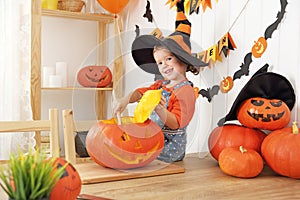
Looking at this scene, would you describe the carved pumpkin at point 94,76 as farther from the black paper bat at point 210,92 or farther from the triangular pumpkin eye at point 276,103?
the triangular pumpkin eye at point 276,103

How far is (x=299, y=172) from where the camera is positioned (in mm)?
1262

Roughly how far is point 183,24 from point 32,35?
3.33 ft

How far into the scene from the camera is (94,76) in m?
2.68

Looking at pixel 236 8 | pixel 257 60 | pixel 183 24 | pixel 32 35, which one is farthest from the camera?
pixel 32 35

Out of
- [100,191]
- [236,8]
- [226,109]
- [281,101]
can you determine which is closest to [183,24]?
[236,8]

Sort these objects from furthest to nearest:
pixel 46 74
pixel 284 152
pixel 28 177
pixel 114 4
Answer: pixel 46 74 < pixel 114 4 < pixel 284 152 < pixel 28 177

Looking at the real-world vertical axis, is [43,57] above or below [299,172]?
above

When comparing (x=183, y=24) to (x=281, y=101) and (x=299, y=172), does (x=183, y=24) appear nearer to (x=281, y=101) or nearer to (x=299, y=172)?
(x=281, y=101)

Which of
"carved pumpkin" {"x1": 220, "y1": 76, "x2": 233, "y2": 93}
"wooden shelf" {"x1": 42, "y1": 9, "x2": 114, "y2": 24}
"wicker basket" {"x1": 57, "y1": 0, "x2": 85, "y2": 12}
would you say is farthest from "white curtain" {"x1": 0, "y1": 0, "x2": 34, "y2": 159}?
"carved pumpkin" {"x1": 220, "y1": 76, "x2": 233, "y2": 93}

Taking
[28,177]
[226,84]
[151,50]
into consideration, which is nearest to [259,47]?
[226,84]

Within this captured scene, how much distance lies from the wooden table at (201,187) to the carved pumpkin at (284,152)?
0.10ft

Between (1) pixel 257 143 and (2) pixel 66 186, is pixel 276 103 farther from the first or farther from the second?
(2) pixel 66 186

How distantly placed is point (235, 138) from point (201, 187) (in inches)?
12.6

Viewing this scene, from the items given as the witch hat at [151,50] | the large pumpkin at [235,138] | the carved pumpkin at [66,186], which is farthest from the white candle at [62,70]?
the carved pumpkin at [66,186]
